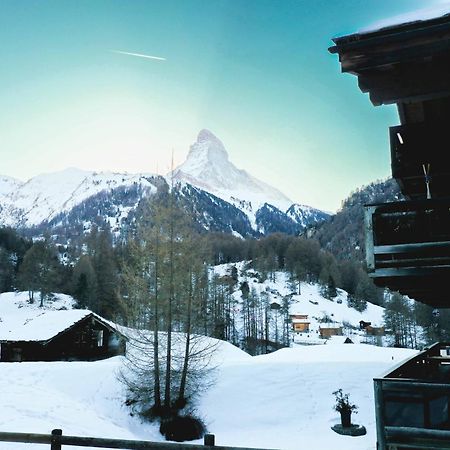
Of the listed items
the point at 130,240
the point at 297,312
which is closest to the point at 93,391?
the point at 130,240

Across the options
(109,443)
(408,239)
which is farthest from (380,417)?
(109,443)

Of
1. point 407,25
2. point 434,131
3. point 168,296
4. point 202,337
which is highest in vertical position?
point 407,25

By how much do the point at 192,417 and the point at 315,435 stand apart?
18.0 feet

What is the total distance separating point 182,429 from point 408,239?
680 inches

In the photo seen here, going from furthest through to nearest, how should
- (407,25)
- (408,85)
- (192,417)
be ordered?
(192,417), (408,85), (407,25)

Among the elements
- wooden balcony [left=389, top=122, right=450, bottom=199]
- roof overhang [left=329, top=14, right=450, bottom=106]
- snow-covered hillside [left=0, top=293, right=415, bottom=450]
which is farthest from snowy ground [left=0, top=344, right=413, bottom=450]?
roof overhang [left=329, top=14, right=450, bottom=106]

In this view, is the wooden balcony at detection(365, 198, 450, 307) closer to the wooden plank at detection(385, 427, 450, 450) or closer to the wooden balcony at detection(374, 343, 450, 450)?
the wooden balcony at detection(374, 343, 450, 450)

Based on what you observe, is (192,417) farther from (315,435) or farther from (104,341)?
(104,341)

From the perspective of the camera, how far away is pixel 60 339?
3503 centimetres

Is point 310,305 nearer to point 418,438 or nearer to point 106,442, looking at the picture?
point 106,442

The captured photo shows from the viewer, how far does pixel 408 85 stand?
4055 mm

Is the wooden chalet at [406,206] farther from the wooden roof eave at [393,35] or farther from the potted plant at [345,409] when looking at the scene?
the potted plant at [345,409]

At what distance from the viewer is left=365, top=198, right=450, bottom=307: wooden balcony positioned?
371 cm

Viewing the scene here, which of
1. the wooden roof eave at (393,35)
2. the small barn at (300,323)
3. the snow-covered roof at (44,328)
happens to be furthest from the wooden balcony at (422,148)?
the small barn at (300,323)
